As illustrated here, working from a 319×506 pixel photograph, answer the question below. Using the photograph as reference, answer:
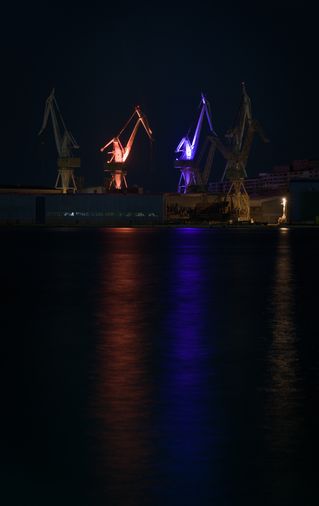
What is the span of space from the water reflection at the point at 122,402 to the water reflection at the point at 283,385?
1.14 metres

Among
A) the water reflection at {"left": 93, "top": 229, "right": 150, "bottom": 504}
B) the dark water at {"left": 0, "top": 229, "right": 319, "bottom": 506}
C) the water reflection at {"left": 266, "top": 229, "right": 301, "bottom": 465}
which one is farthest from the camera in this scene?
the water reflection at {"left": 266, "top": 229, "right": 301, "bottom": 465}

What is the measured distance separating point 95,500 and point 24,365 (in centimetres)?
577

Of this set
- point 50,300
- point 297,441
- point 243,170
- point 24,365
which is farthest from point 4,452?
point 243,170

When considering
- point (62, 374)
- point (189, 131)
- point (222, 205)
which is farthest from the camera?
point (189, 131)

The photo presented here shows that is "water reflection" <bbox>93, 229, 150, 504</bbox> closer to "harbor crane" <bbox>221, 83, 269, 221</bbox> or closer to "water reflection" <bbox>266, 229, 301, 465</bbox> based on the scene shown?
"water reflection" <bbox>266, 229, 301, 465</bbox>

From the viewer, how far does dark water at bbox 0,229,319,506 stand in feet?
20.4

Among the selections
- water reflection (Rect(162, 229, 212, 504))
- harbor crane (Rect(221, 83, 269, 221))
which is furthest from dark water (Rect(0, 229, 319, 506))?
harbor crane (Rect(221, 83, 269, 221))

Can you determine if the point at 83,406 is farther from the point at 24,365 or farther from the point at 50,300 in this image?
the point at 50,300

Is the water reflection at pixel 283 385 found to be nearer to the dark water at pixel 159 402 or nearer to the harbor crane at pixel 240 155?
the dark water at pixel 159 402

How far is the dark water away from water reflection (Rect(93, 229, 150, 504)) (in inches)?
0.8

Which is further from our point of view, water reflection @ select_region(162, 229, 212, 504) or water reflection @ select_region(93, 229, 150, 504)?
water reflection @ select_region(93, 229, 150, 504)

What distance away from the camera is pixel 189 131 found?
176625mm

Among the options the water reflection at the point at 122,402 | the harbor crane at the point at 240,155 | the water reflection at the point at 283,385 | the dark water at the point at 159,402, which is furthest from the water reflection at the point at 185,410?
the harbor crane at the point at 240,155

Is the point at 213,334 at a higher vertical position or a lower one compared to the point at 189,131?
lower
